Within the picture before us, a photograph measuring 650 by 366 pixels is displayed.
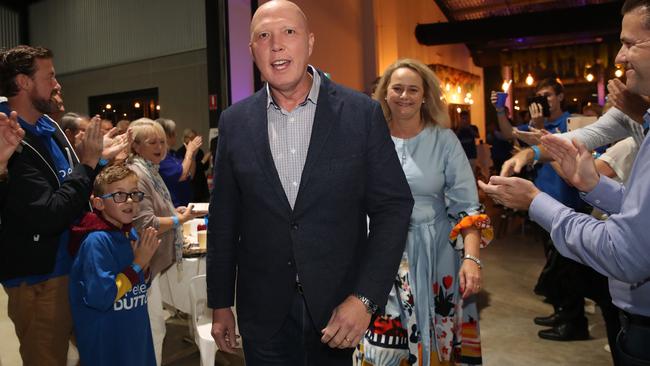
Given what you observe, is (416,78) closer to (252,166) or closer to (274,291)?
(252,166)

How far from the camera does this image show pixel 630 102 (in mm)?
2113

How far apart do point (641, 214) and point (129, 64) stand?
32.2 ft

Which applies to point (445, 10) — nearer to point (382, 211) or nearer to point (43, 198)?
point (43, 198)

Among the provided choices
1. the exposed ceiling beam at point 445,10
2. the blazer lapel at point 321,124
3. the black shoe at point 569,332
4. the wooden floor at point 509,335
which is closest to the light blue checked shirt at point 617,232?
the blazer lapel at point 321,124

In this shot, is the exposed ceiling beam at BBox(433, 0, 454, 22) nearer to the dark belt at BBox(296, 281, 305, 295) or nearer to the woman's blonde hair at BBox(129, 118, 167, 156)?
the woman's blonde hair at BBox(129, 118, 167, 156)

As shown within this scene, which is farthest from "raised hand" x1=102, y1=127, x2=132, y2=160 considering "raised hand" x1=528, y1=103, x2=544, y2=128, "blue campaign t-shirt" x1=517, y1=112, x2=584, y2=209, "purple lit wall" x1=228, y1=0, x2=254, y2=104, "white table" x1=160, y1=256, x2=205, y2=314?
"purple lit wall" x1=228, y1=0, x2=254, y2=104

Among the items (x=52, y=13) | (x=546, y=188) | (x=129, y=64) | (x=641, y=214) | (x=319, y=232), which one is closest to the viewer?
(x=641, y=214)

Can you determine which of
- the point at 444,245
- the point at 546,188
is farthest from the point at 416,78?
the point at 546,188

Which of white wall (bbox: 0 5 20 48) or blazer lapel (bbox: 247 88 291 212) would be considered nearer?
blazer lapel (bbox: 247 88 291 212)

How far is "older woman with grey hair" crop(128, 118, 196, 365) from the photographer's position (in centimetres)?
298

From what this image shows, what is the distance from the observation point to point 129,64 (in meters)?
9.69

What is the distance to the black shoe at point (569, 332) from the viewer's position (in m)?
3.80

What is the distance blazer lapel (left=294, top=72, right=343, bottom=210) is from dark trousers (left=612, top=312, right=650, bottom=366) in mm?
1086

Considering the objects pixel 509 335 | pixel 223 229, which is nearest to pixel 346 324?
pixel 223 229
